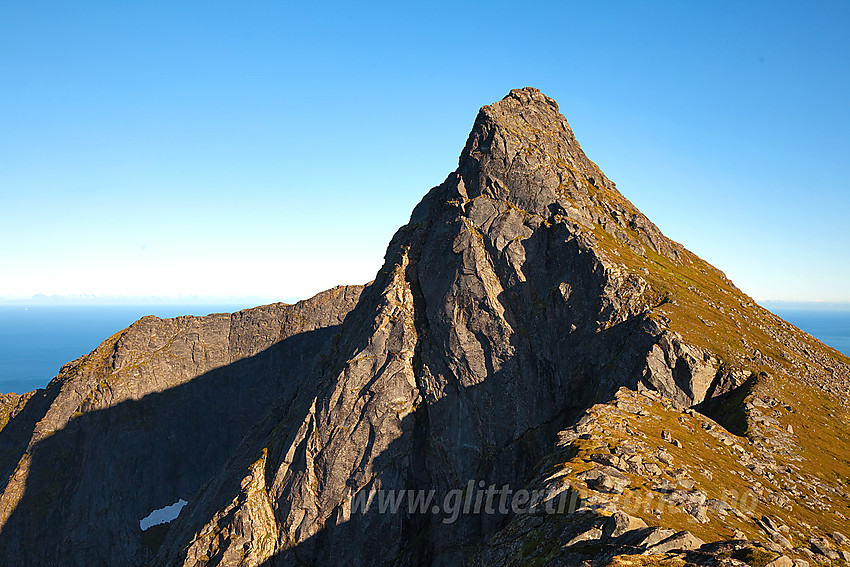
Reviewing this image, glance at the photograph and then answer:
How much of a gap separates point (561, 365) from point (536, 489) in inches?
1471

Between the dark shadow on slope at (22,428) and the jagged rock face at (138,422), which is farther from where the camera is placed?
the dark shadow on slope at (22,428)

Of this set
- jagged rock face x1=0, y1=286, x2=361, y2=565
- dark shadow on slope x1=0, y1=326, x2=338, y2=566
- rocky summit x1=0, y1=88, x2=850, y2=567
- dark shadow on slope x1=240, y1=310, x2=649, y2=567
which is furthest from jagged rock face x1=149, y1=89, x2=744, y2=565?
jagged rock face x1=0, y1=286, x2=361, y2=565

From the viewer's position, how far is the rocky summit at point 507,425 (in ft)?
113

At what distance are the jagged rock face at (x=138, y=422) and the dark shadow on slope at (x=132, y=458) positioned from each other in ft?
0.74

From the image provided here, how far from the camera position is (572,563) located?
78.9ft

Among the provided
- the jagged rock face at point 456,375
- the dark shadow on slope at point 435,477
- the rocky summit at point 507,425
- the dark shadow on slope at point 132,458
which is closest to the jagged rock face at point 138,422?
the dark shadow on slope at point 132,458

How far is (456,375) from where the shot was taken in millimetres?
76062

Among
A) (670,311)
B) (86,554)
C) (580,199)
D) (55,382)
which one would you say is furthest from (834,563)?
(55,382)

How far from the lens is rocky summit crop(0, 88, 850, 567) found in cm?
3447

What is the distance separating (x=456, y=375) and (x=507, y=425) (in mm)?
10282

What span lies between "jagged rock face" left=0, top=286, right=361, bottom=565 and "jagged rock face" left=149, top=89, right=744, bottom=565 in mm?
33209

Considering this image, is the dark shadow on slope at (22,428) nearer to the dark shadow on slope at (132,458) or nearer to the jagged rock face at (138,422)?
the jagged rock face at (138,422)

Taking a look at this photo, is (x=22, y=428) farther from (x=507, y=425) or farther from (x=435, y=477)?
(x=507, y=425)

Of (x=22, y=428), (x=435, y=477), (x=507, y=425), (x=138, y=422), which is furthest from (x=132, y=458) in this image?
(x=507, y=425)
